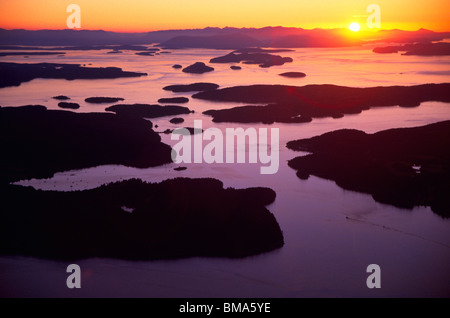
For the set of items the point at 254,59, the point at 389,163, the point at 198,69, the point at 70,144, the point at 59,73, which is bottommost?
the point at 389,163

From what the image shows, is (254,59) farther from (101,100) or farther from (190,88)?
(101,100)

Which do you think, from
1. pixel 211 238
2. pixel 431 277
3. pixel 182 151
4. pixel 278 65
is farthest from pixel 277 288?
pixel 278 65

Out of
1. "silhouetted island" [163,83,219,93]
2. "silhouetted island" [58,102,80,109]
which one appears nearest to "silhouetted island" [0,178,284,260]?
"silhouetted island" [58,102,80,109]

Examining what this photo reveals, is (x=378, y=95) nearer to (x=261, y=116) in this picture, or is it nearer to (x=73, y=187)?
(x=261, y=116)

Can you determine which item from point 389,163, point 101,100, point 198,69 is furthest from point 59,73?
point 389,163

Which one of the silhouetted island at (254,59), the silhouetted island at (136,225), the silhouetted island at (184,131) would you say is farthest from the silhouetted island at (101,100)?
the silhouetted island at (254,59)

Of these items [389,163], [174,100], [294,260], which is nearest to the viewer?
[294,260]
